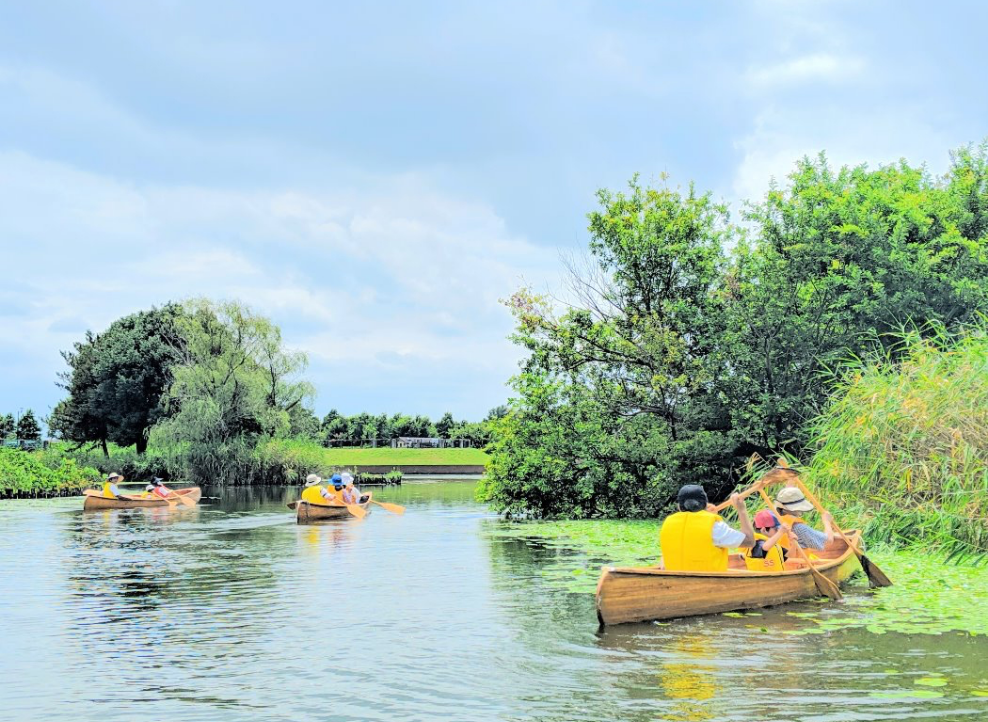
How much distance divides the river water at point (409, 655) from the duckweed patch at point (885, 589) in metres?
0.36

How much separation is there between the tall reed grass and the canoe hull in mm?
14988

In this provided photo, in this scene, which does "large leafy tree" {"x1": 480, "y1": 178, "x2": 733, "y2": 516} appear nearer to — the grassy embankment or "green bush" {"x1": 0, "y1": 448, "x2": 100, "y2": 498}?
the grassy embankment

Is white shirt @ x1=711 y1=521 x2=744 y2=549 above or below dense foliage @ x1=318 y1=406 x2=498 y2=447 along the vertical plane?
→ below

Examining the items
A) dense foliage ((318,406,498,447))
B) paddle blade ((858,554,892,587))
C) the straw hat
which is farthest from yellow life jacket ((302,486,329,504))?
dense foliage ((318,406,498,447))

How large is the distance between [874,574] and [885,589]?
240 mm

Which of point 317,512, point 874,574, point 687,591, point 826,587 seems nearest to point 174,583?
point 687,591

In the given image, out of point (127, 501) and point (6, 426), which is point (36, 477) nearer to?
point (127, 501)

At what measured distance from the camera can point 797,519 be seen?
1403 cm

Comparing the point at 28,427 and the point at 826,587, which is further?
the point at 28,427

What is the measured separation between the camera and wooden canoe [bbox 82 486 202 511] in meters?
33.7

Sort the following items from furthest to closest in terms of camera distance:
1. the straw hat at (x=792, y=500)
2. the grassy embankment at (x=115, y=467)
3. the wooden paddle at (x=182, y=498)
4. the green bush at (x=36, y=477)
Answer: the grassy embankment at (x=115, y=467)
the green bush at (x=36, y=477)
the wooden paddle at (x=182, y=498)
the straw hat at (x=792, y=500)

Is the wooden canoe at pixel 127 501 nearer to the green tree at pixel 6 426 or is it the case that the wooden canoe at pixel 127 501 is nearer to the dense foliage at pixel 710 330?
the dense foliage at pixel 710 330

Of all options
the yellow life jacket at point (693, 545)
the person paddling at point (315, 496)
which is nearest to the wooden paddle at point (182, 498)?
the person paddling at point (315, 496)

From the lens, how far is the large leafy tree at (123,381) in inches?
2518
